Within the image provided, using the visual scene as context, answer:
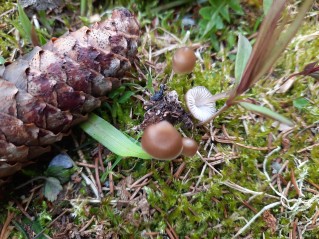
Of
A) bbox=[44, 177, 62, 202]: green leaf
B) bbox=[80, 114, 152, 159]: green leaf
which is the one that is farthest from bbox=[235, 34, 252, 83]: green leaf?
bbox=[44, 177, 62, 202]: green leaf

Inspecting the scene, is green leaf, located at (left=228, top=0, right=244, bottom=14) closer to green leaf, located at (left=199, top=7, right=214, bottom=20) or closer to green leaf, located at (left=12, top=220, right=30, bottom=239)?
green leaf, located at (left=199, top=7, right=214, bottom=20)

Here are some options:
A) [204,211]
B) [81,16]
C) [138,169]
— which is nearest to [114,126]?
[138,169]

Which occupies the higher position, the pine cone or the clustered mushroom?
the pine cone

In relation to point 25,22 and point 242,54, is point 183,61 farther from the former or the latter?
point 25,22

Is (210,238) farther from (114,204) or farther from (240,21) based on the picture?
(240,21)

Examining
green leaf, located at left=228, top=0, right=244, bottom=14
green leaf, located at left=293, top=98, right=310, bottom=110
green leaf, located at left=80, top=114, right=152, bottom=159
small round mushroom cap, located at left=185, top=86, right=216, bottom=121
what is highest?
green leaf, located at left=228, top=0, right=244, bottom=14

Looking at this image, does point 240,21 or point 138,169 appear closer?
point 138,169
